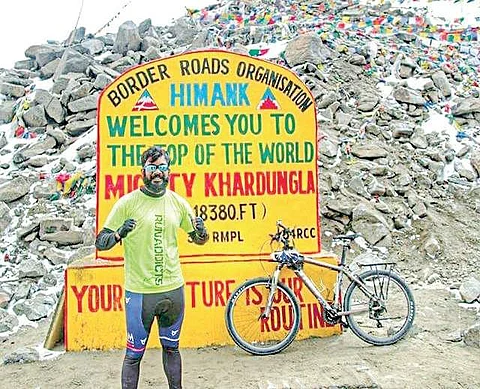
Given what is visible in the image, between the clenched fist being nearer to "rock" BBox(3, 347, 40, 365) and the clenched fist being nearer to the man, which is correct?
the man

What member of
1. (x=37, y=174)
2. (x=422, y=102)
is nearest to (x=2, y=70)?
(x=37, y=174)

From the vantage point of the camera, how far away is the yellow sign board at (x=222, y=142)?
5945 millimetres

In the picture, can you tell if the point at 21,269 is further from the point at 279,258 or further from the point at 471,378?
the point at 471,378

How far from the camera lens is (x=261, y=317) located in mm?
5562

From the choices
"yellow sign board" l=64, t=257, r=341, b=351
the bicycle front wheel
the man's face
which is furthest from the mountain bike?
the man's face

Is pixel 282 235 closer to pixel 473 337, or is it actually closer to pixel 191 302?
pixel 191 302

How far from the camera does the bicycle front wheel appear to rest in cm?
551

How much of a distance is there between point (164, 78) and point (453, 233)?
575 centimetres

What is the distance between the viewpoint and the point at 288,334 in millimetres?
5566

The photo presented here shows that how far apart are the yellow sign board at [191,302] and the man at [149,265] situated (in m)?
1.68

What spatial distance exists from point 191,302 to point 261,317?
76 cm

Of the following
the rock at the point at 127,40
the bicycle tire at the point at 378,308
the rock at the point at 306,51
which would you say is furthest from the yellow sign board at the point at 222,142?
the rock at the point at 127,40

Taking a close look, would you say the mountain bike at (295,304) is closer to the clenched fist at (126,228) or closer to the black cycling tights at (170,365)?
the black cycling tights at (170,365)

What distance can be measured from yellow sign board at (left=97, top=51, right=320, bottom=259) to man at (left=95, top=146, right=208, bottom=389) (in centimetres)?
180
